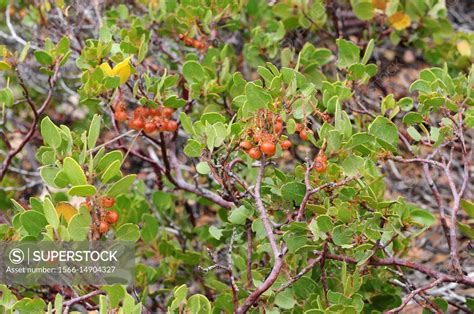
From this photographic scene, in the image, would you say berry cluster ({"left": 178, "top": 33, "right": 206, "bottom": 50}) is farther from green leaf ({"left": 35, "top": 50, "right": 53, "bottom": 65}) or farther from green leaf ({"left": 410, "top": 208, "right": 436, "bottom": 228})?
green leaf ({"left": 410, "top": 208, "right": 436, "bottom": 228})

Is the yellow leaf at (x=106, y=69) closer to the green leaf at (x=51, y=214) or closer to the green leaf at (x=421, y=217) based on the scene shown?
the green leaf at (x=51, y=214)

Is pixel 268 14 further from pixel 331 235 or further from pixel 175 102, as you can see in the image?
pixel 331 235

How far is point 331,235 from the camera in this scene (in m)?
1.47

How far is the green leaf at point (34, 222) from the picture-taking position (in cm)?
149

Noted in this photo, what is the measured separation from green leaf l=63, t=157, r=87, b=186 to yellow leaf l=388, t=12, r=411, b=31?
1498 mm

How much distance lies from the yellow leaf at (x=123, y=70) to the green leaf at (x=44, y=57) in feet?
1.08

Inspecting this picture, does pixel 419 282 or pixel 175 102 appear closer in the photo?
pixel 175 102

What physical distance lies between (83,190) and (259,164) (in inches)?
23.8

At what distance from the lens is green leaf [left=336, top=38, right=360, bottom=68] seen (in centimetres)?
188

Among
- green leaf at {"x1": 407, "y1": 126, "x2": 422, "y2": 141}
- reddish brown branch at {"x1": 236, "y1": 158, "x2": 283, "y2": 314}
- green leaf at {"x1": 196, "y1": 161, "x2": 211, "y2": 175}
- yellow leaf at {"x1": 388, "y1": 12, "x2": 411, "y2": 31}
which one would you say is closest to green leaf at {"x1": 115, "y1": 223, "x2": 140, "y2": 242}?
green leaf at {"x1": 196, "y1": 161, "x2": 211, "y2": 175}

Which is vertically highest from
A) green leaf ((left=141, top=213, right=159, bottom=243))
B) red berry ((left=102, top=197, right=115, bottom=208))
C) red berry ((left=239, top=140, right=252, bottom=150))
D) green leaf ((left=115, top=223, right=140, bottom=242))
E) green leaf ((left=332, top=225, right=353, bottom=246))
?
red berry ((left=239, top=140, right=252, bottom=150))

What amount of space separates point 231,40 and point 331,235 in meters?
1.45

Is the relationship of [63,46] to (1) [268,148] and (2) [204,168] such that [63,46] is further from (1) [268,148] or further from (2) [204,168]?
(1) [268,148]

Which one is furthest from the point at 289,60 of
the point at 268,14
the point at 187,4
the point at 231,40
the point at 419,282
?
the point at 419,282
